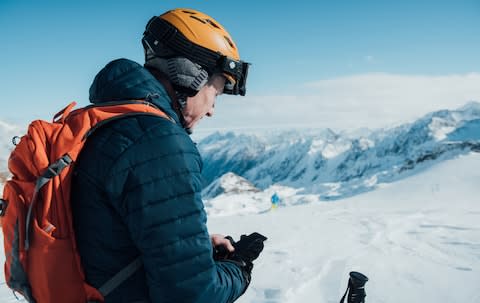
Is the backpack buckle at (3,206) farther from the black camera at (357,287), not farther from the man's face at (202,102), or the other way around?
the black camera at (357,287)

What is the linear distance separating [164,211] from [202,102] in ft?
3.37

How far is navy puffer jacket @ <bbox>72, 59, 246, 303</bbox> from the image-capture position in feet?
5.56

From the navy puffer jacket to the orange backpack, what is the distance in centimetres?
6

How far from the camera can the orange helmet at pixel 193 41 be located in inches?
91.8

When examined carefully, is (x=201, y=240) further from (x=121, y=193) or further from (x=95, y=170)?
(x=95, y=170)

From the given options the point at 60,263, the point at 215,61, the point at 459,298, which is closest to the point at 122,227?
the point at 60,263

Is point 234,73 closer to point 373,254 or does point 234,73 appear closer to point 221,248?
point 221,248

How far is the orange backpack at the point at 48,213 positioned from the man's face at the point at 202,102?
0.56 metres

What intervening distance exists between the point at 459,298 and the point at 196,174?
16.9ft

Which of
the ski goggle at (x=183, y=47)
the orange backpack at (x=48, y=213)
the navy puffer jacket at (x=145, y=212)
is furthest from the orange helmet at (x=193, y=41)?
the navy puffer jacket at (x=145, y=212)

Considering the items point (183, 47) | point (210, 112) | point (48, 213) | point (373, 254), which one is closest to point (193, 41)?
point (183, 47)

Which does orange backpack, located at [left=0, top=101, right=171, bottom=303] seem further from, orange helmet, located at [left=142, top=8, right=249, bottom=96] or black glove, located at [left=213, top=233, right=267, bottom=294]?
black glove, located at [left=213, top=233, right=267, bottom=294]

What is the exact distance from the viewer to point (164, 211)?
5.57ft

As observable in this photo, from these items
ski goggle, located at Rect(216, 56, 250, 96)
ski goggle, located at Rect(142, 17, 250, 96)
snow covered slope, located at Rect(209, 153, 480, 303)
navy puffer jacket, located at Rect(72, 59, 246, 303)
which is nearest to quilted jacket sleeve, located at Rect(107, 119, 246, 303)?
navy puffer jacket, located at Rect(72, 59, 246, 303)
